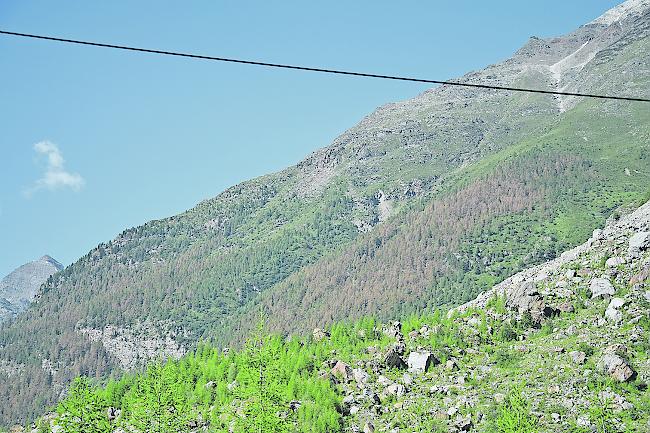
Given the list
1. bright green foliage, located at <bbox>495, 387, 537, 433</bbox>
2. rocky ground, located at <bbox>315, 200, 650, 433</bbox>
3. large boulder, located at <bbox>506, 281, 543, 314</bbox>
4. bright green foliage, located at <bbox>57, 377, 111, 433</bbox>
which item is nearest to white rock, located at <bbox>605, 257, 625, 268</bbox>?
rocky ground, located at <bbox>315, 200, 650, 433</bbox>

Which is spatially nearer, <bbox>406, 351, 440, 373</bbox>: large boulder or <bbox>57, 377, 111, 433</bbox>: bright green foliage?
<bbox>57, 377, 111, 433</bbox>: bright green foliage

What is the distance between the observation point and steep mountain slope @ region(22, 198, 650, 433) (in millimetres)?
43594

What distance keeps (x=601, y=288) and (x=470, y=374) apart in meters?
14.9

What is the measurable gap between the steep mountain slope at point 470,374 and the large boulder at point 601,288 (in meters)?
0.13

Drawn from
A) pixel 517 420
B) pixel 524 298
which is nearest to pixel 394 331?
pixel 524 298

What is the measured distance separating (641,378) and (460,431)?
13488mm

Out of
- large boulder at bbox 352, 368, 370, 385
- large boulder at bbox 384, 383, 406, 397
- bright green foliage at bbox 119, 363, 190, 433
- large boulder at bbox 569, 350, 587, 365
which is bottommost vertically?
large boulder at bbox 569, 350, 587, 365

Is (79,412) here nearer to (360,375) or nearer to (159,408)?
(159,408)

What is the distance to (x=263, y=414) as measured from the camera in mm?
42188

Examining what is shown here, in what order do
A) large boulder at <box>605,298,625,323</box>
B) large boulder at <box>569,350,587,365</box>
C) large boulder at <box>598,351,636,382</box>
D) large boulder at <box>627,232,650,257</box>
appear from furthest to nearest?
large boulder at <box>627,232,650,257</box>, large boulder at <box>605,298,625,323</box>, large boulder at <box>569,350,587,365</box>, large boulder at <box>598,351,636,382</box>

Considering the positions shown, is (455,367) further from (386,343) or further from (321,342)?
(321,342)

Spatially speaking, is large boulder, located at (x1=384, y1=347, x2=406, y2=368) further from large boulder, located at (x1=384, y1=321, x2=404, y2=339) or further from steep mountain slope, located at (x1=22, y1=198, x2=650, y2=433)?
large boulder, located at (x1=384, y1=321, x2=404, y2=339)

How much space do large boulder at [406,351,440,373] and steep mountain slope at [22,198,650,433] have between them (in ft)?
0.33

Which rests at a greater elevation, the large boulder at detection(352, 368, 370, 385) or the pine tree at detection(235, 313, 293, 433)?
the pine tree at detection(235, 313, 293, 433)
